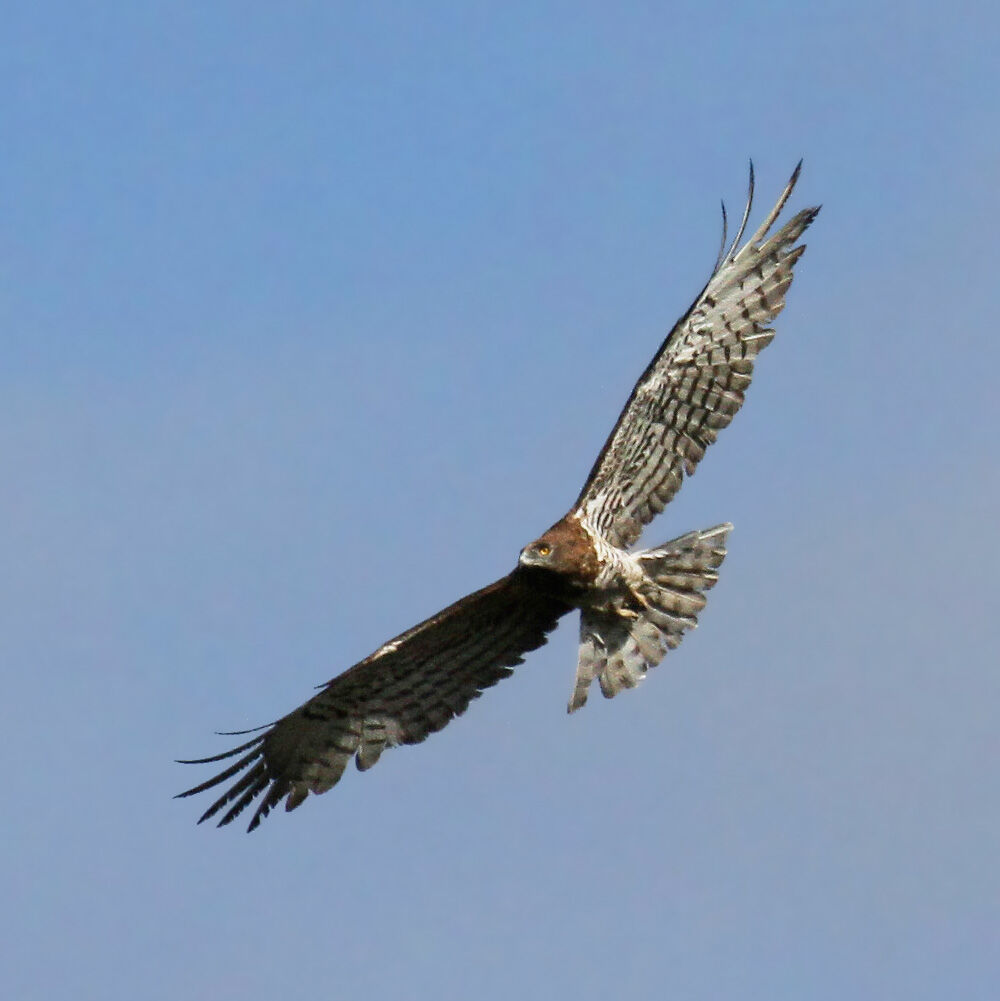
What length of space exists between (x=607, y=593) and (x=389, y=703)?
1.49m

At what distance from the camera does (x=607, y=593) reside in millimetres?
23172

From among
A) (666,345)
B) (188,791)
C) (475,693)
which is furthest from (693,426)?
(188,791)

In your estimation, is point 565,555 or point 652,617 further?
point 652,617

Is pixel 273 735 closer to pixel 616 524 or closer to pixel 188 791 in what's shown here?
pixel 188 791

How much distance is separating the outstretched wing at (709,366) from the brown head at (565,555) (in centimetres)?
24

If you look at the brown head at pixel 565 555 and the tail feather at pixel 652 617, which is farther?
the tail feather at pixel 652 617

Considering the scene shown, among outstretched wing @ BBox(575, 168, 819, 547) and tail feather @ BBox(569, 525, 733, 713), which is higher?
outstretched wing @ BBox(575, 168, 819, 547)

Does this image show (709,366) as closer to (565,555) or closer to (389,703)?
(565,555)

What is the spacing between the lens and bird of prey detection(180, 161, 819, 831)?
75.6ft

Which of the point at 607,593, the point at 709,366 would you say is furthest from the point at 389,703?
the point at 709,366

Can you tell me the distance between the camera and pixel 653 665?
2334 centimetres

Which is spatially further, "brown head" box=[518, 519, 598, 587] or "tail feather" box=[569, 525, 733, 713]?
"tail feather" box=[569, 525, 733, 713]

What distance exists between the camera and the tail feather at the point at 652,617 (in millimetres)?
23297

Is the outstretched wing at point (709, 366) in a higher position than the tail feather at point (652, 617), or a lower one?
higher
